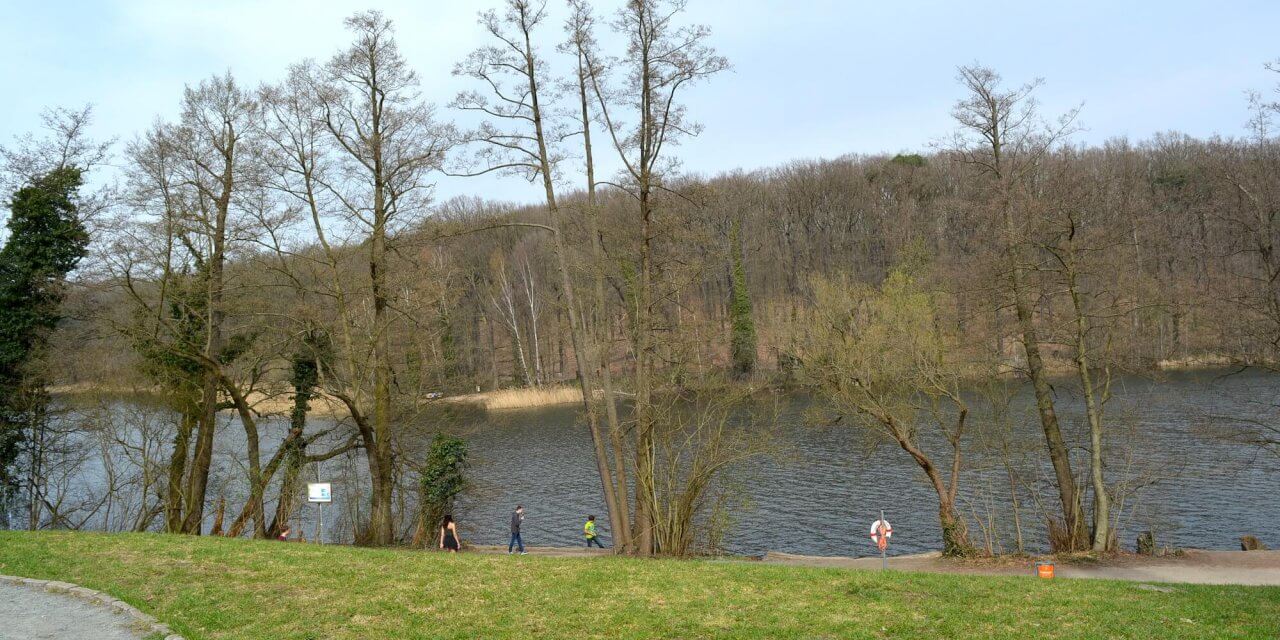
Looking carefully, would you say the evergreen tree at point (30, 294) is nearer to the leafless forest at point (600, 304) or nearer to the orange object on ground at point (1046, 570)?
the leafless forest at point (600, 304)

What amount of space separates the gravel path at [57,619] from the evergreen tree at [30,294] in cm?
1504

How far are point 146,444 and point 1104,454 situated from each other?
78.6ft

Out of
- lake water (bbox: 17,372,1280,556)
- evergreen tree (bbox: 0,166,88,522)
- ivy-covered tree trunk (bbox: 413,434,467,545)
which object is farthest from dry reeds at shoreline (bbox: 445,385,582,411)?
evergreen tree (bbox: 0,166,88,522)

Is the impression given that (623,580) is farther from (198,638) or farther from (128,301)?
(128,301)

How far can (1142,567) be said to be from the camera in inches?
592

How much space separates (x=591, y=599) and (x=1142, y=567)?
11857 millimetres

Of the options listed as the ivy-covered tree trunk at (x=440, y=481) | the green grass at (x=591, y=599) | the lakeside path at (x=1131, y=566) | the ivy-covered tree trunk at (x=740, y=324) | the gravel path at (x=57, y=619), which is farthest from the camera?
the ivy-covered tree trunk at (x=740, y=324)

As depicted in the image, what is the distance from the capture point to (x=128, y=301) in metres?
18.4

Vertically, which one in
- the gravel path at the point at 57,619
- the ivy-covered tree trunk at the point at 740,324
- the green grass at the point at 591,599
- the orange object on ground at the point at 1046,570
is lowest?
the orange object on ground at the point at 1046,570

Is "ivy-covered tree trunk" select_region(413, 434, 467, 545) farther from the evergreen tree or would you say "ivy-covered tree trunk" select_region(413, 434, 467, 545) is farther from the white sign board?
the evergreen tree

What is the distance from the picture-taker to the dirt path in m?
13.8

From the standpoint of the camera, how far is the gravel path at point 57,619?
24.2ft

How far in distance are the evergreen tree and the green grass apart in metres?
12.5

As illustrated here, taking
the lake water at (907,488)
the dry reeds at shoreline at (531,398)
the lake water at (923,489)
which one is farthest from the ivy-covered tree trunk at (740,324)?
the lake water at (907,488)
